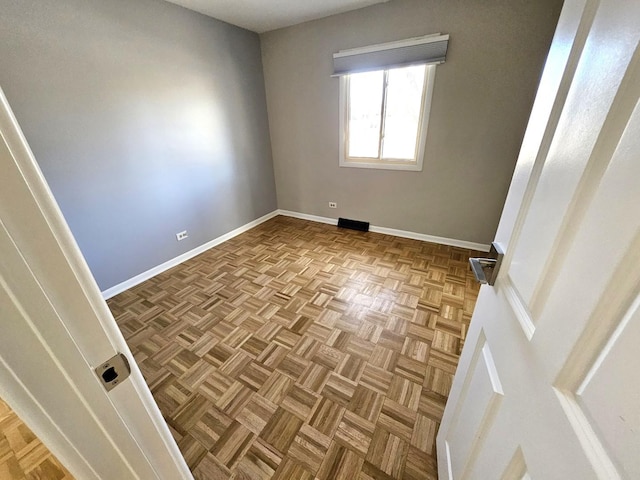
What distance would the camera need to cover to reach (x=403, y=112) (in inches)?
111

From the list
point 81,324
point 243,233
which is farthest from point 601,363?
point 243,233

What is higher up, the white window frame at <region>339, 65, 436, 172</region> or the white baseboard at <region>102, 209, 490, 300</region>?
the white window frame at <region>339, 65, 436, 172</region>

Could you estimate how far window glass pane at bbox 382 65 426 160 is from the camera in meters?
2.65

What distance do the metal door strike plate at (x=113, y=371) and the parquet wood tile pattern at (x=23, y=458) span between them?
123 centimetres

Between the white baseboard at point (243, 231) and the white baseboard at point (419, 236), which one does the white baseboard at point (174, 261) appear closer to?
→ the white baseboard at point (243, 231)

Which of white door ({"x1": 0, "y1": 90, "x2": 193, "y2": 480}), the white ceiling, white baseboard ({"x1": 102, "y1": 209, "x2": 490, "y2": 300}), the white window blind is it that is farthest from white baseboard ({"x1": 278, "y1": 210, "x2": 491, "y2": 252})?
white door ({"x1": 0, "y1": 90, "x2": 193, "y2": 480})

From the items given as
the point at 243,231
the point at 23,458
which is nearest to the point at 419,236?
the point at 243,231

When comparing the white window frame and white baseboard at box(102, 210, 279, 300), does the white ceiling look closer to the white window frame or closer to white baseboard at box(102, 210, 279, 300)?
the white window frame

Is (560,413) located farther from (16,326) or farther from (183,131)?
(183,131)

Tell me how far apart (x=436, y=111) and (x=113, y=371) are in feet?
10.2

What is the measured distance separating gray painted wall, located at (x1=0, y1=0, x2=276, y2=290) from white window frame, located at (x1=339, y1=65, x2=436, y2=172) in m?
1.24

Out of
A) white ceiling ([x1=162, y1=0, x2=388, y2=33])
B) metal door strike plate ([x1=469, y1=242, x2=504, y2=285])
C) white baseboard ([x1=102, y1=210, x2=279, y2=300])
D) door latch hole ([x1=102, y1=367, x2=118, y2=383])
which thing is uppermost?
white ceiling ([x1=162, y1=0, x2=388, y2=33])

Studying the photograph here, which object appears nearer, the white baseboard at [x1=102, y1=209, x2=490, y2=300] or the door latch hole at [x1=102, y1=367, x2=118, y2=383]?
the door latch hole at [x1=102, y1=367, x2=118, y2=383]

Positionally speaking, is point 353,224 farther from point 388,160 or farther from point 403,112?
point 403,112
